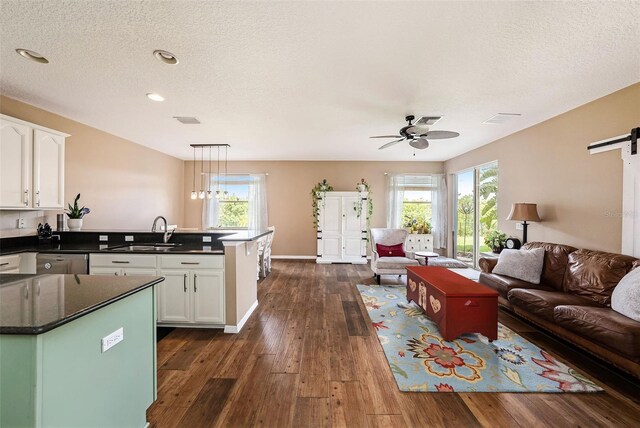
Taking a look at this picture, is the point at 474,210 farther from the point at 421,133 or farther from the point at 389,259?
the point at 421,133

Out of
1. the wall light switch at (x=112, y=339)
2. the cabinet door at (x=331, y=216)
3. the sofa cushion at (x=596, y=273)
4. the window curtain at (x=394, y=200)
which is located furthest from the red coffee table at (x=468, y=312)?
the window curtain at (x=394, y=200)

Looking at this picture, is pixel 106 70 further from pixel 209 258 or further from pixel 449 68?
pixel 449 68

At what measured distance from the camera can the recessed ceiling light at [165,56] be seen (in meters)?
2.24

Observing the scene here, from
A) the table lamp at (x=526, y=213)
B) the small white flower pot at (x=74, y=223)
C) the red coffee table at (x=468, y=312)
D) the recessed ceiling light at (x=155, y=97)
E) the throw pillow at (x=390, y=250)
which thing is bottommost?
the red coffee table at (x=468, y=312)

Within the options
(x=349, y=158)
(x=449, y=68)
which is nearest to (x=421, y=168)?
(x=349, y=158)

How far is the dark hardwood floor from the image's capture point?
1.76 metres

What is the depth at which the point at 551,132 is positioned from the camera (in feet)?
12.5

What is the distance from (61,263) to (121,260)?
0.66 meters

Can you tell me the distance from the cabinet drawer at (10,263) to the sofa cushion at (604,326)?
18.4 ft

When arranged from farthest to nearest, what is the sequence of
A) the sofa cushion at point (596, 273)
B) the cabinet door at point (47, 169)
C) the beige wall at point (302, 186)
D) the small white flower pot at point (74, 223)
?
the beige wall at point (302, 186), the small white flower pot at point (74, 223), the cabinet door at point (47, 169), the sofa cushion at point (596, 273)

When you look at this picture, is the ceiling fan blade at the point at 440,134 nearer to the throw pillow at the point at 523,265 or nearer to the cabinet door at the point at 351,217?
the throw pillow at the point at 523,265

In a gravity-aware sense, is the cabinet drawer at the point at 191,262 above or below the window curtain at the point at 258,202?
below

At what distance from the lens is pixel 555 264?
329 cm

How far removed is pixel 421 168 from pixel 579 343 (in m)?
5.40
